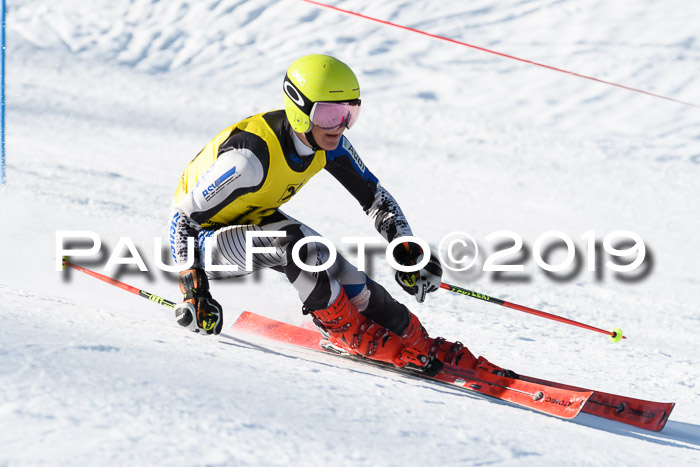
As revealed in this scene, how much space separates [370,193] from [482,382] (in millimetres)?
1140

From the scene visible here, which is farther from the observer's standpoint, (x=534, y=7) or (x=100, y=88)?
(x=534, y=7)

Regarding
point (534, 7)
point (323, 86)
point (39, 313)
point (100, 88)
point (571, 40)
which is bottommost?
point (39, 313)

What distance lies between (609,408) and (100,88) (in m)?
10.4

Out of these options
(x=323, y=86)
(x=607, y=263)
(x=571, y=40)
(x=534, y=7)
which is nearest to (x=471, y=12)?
(x=534, y=7)

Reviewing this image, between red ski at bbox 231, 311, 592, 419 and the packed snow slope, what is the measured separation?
0.39 ft

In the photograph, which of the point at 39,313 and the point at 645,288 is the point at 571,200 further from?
the point at 39,313

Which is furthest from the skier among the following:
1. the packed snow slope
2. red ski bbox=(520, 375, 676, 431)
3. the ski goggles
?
red ski bbox=(520, 375, 676, 431)

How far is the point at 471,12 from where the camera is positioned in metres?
15.3

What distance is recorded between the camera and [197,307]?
3309 millimetres

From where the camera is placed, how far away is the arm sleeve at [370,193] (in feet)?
12.6

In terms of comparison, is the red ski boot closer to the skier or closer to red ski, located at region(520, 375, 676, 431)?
the skier

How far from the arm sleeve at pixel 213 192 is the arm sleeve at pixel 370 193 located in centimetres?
63

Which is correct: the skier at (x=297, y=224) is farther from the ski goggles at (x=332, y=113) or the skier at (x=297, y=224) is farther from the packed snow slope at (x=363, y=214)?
the packed snow slope at (x=363, y=214)

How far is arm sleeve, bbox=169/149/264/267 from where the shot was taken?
10.6ft
